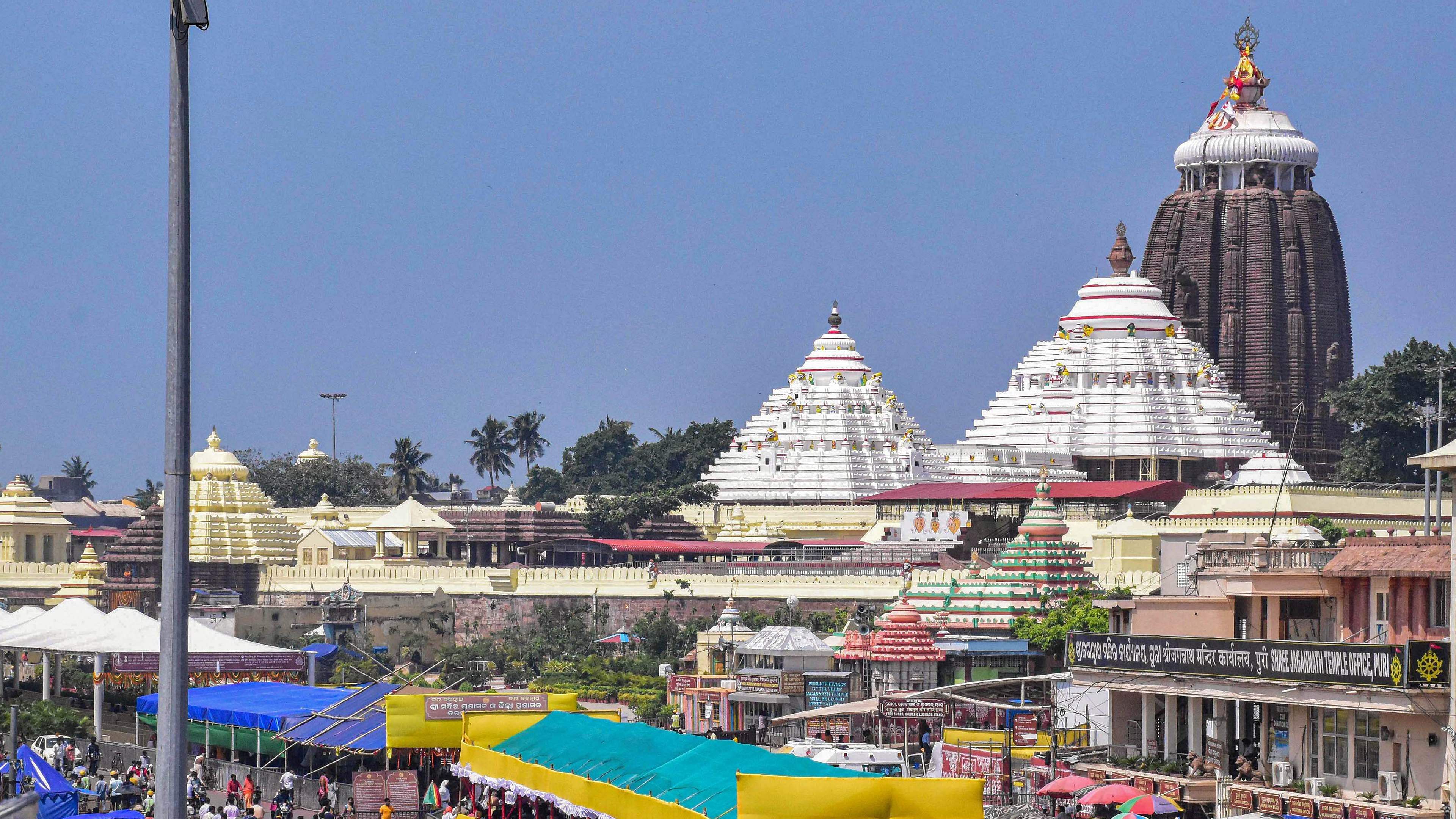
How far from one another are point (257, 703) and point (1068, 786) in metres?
16.1

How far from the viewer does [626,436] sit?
137 metres

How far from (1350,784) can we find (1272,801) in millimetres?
1060

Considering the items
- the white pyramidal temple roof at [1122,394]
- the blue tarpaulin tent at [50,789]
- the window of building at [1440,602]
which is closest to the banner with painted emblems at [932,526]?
the white pyramidal temple roof at [1122,394]

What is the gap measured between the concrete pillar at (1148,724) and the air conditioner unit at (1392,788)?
6314 mm

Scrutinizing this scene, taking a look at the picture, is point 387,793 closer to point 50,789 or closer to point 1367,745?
point 50,789

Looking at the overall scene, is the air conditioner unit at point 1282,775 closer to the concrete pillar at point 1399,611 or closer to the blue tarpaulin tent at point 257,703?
the concrete pillar at point 1399,611

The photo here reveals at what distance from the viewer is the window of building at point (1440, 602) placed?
1251 inches

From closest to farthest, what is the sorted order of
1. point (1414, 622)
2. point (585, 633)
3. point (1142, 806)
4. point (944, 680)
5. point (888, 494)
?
point (1142, 806)
point (1414, 622)
point (944, 680)
point (585, 633)
point (888, 494)

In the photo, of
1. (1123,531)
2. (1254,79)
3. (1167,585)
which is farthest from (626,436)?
(1167,585)

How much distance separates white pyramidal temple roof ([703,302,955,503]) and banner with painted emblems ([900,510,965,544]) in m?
13.3

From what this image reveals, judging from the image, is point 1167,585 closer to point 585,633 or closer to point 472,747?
point 585,633

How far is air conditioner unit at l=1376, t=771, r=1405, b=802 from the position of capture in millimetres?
29438

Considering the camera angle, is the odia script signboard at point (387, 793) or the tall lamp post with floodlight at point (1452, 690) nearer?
the tall lamp post with floodlight at point (1452, 690)

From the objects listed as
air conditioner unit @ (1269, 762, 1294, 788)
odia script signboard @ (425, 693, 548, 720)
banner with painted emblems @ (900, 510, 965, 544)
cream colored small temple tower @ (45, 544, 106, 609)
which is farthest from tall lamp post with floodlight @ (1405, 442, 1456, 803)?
cream colored small temple tower @ (45, 544, 106, 609)
